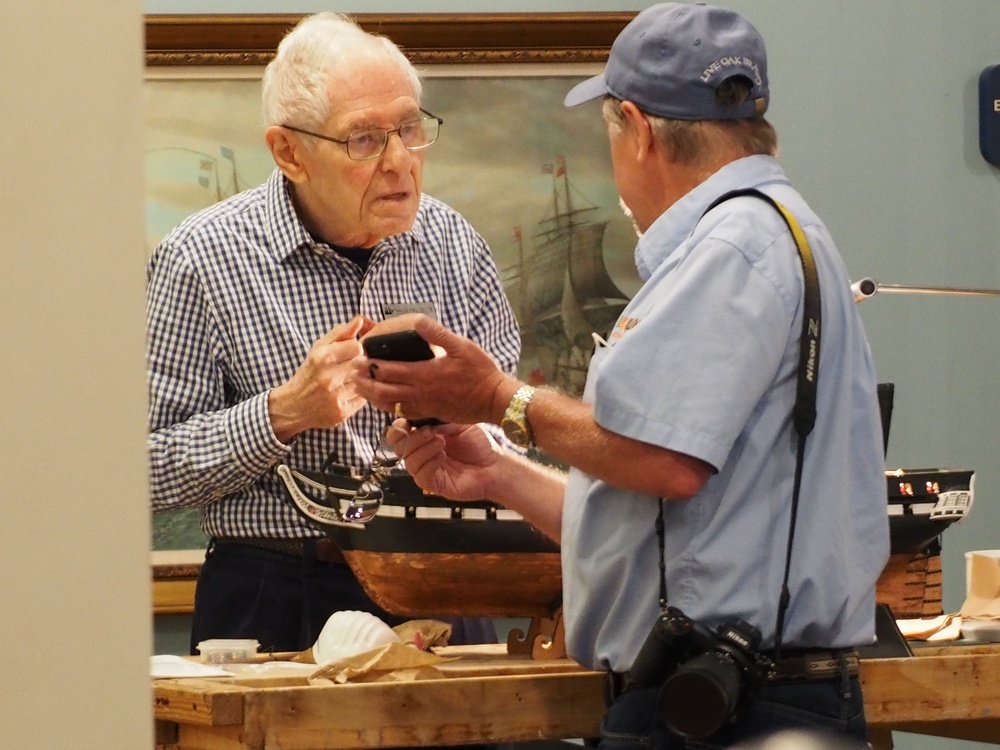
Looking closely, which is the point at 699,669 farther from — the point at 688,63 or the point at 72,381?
the point at 72,381

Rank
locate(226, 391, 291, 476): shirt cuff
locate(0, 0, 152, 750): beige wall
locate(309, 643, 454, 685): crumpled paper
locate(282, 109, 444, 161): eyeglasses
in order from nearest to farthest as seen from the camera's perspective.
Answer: locate(0, 0, 152, 750): beige wall, locate(309, 643, 454, 685): crumpled paper, locate(226, 391, 291, 476): shirt cuff, locate(282, 109, 444, 161): eyeglasses

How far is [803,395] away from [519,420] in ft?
1.04

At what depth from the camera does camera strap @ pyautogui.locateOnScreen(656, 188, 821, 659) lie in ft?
5.17

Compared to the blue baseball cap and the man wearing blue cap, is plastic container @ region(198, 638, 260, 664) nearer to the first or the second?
the man wearing blue cap

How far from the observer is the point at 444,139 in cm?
363

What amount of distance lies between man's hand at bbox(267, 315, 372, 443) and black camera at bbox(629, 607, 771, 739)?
0.75 m

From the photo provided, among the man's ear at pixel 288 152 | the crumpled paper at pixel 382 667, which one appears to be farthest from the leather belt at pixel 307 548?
the man's ear at pixel 288 152

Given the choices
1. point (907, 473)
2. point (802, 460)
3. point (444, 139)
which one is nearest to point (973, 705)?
point (907, 473)

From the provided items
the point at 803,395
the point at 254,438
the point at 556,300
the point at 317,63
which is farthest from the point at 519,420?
the point at 556,300

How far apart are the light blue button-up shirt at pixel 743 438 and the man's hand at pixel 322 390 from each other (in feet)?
2.07

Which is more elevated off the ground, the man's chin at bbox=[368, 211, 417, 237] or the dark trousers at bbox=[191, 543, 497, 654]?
the man's chin at bbox=[368, 211, 417, 237]

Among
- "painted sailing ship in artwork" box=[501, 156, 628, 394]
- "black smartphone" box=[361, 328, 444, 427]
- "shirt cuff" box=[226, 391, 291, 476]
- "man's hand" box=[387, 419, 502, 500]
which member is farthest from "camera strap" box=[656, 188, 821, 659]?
"painted sailing ship in artwork" box=[501, 156, 628, 394]

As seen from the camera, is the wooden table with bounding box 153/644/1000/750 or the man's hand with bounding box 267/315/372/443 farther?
the man's hand with bounding box 267/315/372/443

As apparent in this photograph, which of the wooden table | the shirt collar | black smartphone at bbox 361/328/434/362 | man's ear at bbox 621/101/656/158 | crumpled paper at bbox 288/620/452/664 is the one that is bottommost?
the wooden table
